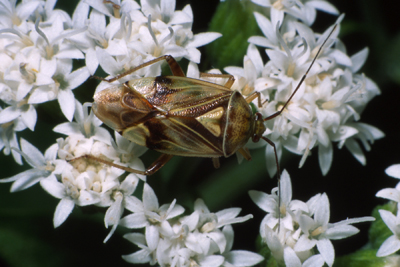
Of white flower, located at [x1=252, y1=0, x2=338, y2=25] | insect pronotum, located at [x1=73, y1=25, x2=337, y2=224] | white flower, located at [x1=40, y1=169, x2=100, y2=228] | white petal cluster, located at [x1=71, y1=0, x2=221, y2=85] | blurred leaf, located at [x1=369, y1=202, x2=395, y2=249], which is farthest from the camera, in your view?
white flower, located at [x1=252, y1=0, x2=338, y2=25]

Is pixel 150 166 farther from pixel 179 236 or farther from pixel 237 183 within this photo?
pixel 237 183

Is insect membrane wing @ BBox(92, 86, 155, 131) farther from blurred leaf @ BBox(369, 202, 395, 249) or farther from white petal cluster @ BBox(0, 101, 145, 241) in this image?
blurred leaf @ BBox(369, 202, 395, 249)

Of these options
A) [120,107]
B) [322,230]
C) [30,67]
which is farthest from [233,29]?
[322,230]

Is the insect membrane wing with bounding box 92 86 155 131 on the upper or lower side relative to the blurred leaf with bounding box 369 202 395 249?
upper

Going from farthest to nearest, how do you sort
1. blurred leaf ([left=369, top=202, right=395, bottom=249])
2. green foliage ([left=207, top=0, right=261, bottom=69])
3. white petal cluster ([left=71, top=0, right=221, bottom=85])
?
green foliage ([left=207, top=0, right=261, bottom=69]), blurred leaf ([left=369, top=202, right=395, bottom=249]), white petal cluster ([left=71, top=0, right=221, bottom=85])

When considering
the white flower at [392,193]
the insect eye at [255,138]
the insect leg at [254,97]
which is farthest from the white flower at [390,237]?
the insect leg at [254,97]

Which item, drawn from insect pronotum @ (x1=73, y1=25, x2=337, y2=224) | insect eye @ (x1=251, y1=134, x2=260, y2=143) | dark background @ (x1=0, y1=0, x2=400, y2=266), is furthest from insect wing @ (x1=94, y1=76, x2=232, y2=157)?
dark background @ (x1=0, y1=0, x2=400, y2=266)

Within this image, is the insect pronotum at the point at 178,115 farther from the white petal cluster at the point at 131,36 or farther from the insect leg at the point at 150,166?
the white petal cluster at the point at 131,36
